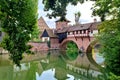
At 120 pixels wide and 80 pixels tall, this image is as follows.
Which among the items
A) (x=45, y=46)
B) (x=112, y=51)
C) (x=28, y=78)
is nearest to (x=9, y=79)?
(x=28, y=78)

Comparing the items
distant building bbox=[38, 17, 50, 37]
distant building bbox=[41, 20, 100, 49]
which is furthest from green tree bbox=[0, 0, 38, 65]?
distant building bbox=[38, 17, 50, 37]

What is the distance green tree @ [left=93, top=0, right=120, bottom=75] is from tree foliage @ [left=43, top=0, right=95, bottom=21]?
95 centimetres

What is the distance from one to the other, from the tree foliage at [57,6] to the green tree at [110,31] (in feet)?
3.10

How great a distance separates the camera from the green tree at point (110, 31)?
821cm

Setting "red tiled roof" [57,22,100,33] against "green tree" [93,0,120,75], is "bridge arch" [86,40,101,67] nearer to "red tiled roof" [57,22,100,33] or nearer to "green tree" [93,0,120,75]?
"red tiled roof" [57,22,100,33]

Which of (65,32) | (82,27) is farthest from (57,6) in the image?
(65,32)

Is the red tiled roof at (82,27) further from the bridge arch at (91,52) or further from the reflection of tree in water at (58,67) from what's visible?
the reflection of tree in water at (58,67)

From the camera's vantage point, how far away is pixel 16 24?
7070 millimetres

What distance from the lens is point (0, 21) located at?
23.1ft

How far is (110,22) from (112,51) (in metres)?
1.81

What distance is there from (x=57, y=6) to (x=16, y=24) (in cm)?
196

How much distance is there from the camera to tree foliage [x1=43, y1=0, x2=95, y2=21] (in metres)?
8.29

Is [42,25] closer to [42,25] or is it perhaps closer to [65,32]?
[42,25]

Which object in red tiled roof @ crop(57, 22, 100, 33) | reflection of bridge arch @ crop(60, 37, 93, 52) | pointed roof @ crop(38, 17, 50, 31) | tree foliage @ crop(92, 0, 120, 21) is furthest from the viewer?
pointed roof @ crop(38, 17, 50, 31)
